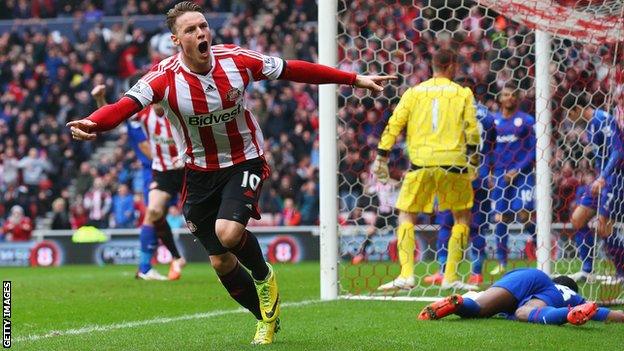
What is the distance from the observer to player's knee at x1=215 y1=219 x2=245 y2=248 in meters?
6.11

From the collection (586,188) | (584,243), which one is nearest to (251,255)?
(584,243)

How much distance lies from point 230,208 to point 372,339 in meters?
1.15

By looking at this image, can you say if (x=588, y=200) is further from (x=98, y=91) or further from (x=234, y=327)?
(x=98, y=91)

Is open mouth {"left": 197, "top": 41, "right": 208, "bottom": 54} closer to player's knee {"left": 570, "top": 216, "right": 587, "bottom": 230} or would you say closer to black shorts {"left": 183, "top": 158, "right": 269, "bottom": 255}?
black shorts {"left": 183, "top": 158, "right": 269, "bottom": 255}

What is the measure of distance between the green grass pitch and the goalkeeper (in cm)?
118

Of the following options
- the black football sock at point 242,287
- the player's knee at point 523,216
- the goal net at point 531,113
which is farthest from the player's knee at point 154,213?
the black football sock at point 242,287

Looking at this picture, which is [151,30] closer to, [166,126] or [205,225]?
[166,126]

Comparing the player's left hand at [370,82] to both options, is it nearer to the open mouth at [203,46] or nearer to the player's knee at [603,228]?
the open mouth at [203,46]

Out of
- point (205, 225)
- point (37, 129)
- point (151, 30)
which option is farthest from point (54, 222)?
point (205, 225)

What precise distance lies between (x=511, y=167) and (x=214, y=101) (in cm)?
633

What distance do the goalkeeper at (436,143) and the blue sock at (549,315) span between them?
2.70 m

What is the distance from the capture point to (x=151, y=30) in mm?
26516

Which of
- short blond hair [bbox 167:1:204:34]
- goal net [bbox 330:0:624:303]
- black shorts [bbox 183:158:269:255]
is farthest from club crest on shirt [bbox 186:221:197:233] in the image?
goal net [bbox 330:0:624:303]

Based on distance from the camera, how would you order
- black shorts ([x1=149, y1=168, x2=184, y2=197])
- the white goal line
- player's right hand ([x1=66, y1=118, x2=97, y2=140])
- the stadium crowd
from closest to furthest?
player's right hand ([x1=66, y1=118, x2=97, y2=140])
the white goal line
black shorts ([x1=149, y1=168, x2=184, y2=197])
the stadium crowd
